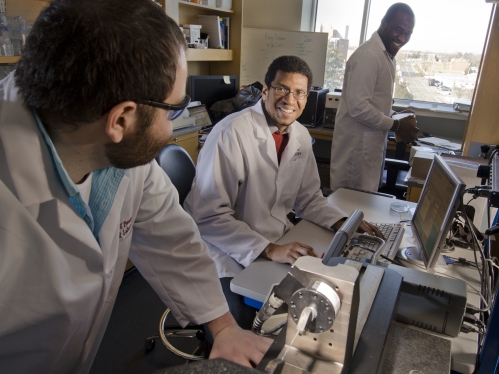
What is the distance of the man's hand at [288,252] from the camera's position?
1298mm

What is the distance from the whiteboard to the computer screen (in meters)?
2.75

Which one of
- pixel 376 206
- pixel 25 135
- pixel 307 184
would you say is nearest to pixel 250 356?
pixel 25 135

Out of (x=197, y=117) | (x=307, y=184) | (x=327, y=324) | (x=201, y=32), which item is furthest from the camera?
(x=201, y=32)

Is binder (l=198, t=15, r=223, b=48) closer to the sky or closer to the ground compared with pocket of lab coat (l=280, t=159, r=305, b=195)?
closer to the sky

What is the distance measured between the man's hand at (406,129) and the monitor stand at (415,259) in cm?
149

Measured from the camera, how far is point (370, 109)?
250 centimetres

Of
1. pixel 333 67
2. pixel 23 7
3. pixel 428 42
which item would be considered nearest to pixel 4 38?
pixel 23 7

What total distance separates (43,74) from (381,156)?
2.41m

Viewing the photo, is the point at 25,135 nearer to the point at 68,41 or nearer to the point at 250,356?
the point at 68,41

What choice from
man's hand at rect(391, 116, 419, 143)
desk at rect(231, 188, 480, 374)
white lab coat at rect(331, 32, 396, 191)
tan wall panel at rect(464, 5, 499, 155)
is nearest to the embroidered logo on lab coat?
desk at rect(231, 188, 480, 374)

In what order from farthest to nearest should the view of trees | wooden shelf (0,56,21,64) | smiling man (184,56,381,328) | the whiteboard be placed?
the view of trees, the whiteboard, wooden shelf (0,56,21,64), smiling man (184,56,381,328)

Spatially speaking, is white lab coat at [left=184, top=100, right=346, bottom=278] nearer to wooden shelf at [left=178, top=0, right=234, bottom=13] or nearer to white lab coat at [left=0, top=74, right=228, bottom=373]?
white lab coat at [left=0, top=74, right=228, bottom=373]

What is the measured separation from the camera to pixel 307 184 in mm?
1787

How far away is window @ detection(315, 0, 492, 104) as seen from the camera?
11.6 feet
